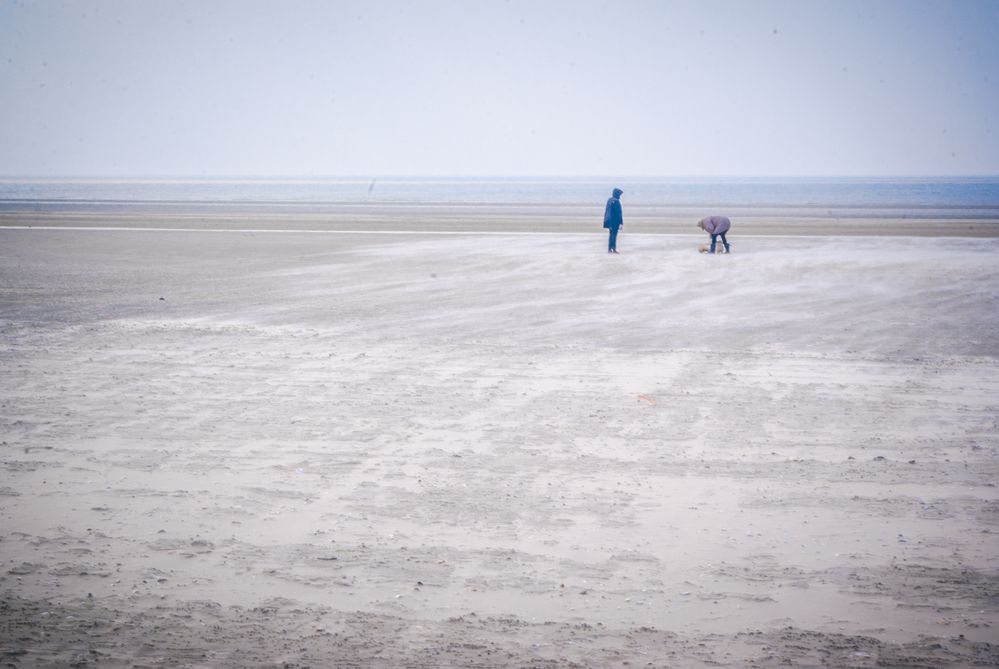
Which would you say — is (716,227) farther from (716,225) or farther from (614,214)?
(614,214)

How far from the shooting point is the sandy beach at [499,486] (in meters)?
4.03

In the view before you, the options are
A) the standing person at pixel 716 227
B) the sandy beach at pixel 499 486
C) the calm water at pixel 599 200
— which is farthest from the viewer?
the calm water at pixel 599 200

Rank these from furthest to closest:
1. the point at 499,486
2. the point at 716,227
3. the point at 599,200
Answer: the point at 599,200 → the point at 716,227 → the point at 499,486

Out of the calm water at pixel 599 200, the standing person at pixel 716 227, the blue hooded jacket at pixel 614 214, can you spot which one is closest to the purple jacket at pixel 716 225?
the standing person at pixel 716 227

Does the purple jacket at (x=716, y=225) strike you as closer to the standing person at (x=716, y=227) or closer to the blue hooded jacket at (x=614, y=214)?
the standing person at (x=716, y=227)

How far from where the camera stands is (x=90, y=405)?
25.0 ft

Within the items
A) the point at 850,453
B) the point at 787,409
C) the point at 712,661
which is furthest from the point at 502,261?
the point at 712,661

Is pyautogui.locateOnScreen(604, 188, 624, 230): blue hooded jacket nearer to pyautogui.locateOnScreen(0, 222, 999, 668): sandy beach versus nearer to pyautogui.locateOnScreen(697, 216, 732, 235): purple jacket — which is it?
pyautogui.locateOnScreen(697, 216, 732, 235): purple jacket

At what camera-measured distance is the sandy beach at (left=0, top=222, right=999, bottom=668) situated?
403 centimetres

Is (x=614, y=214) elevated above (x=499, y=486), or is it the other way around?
(x=614, y=214)

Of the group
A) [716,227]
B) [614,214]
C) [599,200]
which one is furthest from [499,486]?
[599,200]

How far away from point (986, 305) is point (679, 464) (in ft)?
31.4

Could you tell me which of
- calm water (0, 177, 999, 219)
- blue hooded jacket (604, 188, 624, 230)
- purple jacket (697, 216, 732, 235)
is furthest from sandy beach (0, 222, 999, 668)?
calm water (0, 177, 999, 219)

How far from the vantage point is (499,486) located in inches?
228
